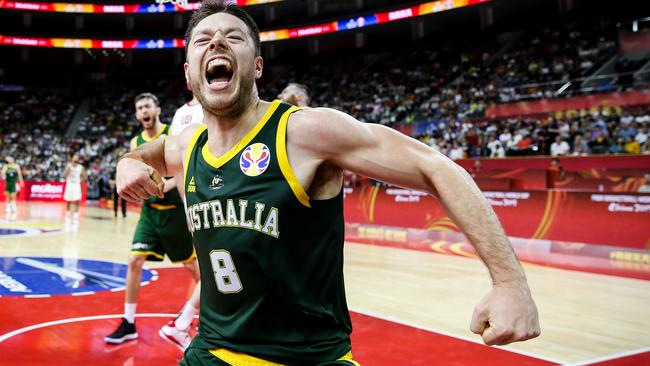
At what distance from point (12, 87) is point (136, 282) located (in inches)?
1414

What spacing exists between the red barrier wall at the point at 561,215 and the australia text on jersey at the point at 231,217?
7069mm

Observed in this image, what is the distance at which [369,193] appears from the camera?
13.4 meters

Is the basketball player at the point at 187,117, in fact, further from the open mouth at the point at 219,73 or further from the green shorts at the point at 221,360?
the green shorts at the point at 221,360

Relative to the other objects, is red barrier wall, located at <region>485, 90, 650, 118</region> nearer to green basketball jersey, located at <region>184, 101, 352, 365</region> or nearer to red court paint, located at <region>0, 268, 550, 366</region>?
red court paint, located at <region>0, 268, 550, 366</region>

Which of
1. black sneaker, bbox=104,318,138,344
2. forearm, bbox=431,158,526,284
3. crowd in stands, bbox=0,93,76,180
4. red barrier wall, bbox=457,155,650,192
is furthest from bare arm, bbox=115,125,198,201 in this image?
crowd in stands, bbox=0,93,76,180

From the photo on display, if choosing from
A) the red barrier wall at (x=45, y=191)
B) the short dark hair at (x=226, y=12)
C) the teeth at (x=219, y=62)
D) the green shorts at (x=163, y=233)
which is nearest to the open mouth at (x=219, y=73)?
the teeth at (x=219, y=62)

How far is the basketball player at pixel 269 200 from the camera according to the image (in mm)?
1745

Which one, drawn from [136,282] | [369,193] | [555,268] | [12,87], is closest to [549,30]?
[369,193]

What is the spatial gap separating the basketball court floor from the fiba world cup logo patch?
95.7 inches

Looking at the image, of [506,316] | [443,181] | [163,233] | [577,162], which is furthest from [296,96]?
[577,162]

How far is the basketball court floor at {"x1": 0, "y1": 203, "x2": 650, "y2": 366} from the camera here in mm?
4000

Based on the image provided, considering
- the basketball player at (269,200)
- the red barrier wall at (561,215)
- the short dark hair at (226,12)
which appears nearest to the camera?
the basketball player at (269,200)

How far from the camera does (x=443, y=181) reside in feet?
5.16

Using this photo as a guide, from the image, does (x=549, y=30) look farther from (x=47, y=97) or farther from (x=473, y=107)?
(x=47, y=97)
